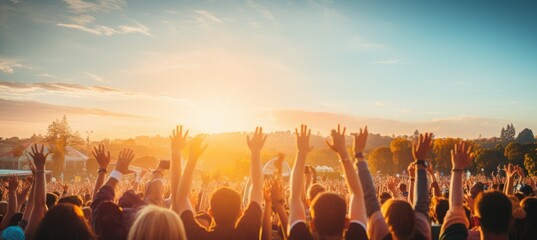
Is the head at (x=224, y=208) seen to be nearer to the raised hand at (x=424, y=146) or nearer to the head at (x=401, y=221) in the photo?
the head at (x=401, y=221)

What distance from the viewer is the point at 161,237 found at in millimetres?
3195

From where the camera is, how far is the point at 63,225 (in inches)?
135

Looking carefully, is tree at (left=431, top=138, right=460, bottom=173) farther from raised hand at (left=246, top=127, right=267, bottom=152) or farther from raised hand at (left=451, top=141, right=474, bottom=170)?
raised hand at (left=246, top=127, right=267, bottom=152)

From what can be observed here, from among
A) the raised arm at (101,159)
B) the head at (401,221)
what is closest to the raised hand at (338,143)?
the head at (401,221)

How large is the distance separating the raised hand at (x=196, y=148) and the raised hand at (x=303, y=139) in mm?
1231

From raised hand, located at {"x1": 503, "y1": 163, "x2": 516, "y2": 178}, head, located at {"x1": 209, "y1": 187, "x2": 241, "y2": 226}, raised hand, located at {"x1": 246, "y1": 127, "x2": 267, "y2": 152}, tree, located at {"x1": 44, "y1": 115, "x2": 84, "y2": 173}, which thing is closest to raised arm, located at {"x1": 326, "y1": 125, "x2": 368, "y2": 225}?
raised hand, located at {"x1": 246, "y1": 127, "x2": 267, "y2": 152}

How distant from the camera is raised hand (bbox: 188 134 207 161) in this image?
4704mm

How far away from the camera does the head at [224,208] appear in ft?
12.3

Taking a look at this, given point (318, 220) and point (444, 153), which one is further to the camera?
point (444, 153)

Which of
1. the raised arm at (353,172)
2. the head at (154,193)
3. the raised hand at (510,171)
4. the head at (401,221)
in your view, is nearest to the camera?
the head at (401,221)

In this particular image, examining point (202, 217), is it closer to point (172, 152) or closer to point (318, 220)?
point (172, 152)

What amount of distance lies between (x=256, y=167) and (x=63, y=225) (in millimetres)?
2131

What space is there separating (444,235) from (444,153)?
296ft

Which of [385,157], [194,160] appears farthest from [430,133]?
[385,157]
